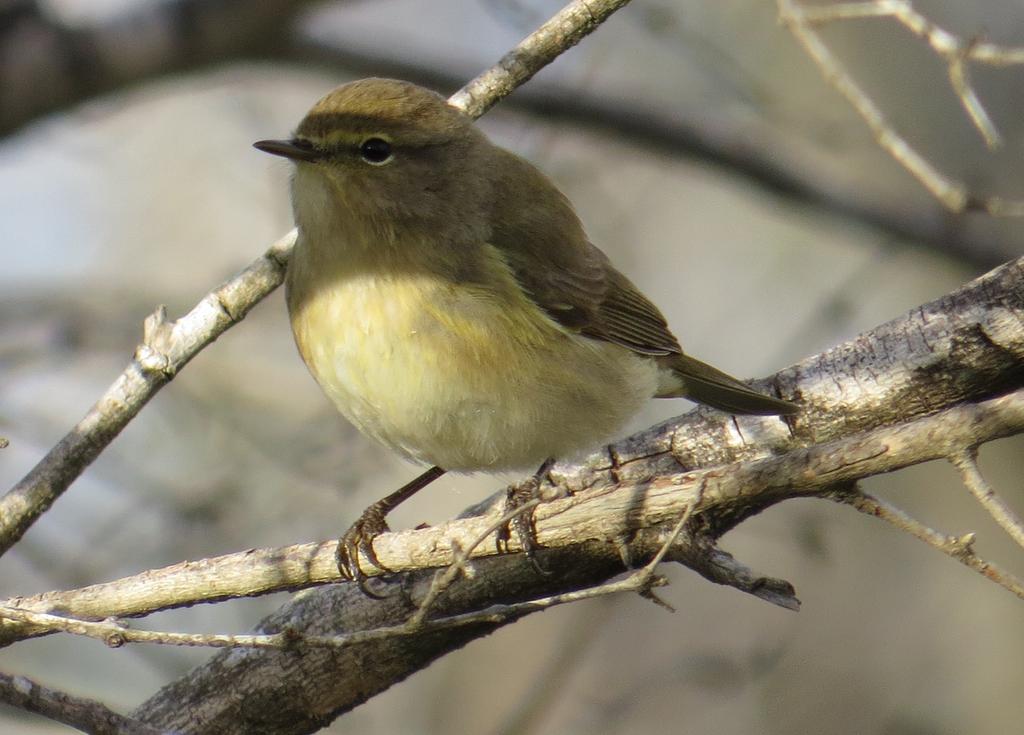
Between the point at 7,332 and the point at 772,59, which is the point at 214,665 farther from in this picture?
the point at 772,59

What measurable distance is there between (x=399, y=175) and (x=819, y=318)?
3050 mm

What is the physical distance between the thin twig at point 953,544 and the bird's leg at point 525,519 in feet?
2.96

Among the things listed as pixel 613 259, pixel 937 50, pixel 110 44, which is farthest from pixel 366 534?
pixel 613 259

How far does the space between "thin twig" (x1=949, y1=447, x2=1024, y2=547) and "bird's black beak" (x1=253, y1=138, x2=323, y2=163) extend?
7.65 ft

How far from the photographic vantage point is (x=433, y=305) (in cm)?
380

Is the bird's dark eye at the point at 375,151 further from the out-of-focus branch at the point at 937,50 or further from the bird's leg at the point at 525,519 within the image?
the out-of-focus branch at the point at 937,50

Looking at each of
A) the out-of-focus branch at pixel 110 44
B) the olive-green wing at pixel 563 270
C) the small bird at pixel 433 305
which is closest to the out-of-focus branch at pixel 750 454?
the small bird at pixel 433 305

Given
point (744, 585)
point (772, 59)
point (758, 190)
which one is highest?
point (772, 59)

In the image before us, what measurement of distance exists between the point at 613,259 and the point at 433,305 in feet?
15.1

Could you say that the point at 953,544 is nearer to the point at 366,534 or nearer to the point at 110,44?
the point at 366,534

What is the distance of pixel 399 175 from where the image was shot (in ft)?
13.4

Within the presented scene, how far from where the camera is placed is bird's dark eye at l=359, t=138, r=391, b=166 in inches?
157

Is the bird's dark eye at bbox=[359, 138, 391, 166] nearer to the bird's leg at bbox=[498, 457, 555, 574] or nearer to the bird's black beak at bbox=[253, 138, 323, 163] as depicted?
the bird's black beak at bbox=[253, 138, 323, 163]

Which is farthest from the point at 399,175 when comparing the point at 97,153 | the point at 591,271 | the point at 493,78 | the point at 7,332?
the point at 97,153
